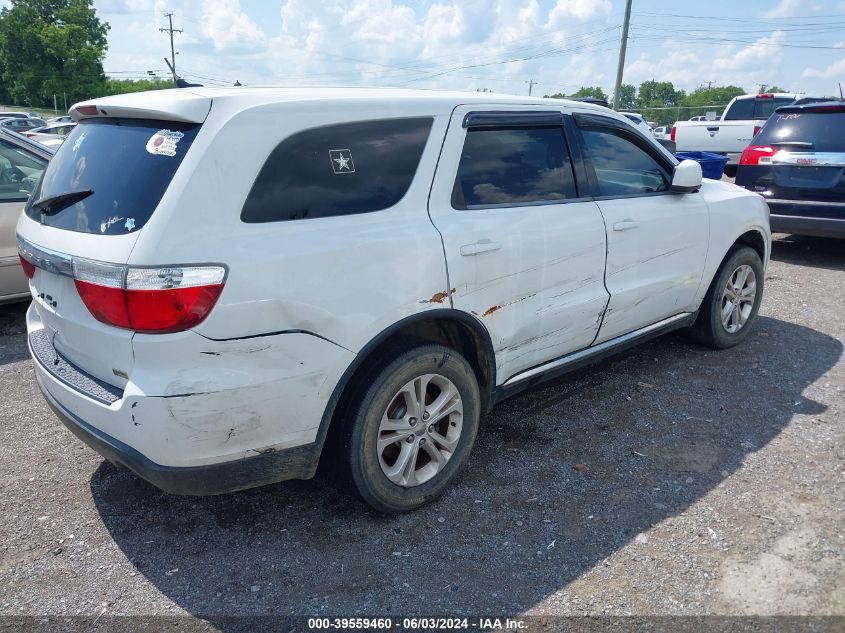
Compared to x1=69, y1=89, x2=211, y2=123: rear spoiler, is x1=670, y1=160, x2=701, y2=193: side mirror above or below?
below

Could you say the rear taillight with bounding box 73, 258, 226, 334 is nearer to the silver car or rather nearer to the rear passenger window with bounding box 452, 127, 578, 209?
the rear passenger window with bounding box 452, 127, 578, 209

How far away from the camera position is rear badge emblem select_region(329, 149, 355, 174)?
106 inches

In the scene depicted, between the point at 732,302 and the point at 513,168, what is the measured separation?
8.58ft

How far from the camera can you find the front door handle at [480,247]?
3.00m

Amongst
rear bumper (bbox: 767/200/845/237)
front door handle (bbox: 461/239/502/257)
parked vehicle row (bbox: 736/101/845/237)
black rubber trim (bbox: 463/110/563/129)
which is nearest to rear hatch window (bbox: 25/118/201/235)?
front door handle (bbox: 461/239/502/257)

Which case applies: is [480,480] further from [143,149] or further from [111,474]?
[143,149]

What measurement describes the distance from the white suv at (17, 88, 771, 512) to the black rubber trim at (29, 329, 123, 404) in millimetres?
10

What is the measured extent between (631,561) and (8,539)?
2.70 meters

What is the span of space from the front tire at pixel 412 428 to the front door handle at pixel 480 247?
0.45 meters

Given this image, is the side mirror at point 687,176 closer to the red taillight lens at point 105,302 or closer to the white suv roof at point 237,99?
the white suv roof at point 237,99

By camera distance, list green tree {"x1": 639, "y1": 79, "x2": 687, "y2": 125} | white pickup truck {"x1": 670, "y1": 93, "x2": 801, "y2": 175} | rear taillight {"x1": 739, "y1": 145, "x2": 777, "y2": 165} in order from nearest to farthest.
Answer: rear taillight {"x1": 739, "y1": 145, "x2": 777, "y2": 165} < white pickup truck {"x1": 670, "y1": 93, "x2": 801, "y2": 175} < green tree {"x1": 639, "y1": 79, "x2": 687, "y2": 125}

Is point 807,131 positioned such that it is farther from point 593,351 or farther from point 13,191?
point 13,191

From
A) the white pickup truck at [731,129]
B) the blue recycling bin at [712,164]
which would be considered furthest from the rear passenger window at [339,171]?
the white pickup truck at [731,129]

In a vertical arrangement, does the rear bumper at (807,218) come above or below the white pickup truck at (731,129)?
below
